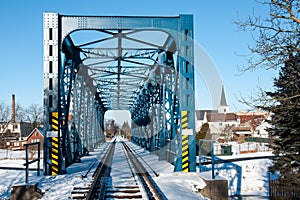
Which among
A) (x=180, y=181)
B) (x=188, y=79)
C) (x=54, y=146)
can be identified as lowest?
(x=180, y=181)

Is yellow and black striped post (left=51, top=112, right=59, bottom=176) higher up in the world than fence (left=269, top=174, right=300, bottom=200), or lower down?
higher up

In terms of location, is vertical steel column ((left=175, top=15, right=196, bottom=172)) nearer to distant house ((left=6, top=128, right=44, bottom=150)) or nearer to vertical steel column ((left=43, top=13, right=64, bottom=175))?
vertical steel column ((left=43, top=13, right=64, bottom=175))

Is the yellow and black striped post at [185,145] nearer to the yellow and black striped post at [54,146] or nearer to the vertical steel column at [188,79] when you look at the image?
the vertical steel column at [188,79]

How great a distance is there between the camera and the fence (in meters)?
12.8

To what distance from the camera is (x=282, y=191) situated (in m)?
13.2

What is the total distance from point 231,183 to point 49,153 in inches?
289

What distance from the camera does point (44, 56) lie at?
12242 millimetres

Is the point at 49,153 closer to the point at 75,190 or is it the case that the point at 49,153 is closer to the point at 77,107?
the point at 75,190

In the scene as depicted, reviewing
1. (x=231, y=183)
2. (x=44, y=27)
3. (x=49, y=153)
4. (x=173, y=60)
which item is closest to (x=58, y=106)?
(x=49, y=153)

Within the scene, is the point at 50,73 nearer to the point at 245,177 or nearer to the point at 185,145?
the point at 185,145

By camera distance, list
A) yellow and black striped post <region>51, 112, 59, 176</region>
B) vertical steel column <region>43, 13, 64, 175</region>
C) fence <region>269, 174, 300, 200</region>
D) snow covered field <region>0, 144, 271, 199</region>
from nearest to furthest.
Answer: snow covered field <region>0, 144, 271, 199</region> → yellow and black striped post <region>51, 112, 59, 176</region> → vertical steel column <region>43, 13, 64, 175</region> → fence <region>269, 174, 300, 200</region>

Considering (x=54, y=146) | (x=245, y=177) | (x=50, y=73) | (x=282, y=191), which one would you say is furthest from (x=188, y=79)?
(x=245, y=177)

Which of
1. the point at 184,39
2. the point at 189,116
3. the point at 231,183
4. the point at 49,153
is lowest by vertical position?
the point at 231,183

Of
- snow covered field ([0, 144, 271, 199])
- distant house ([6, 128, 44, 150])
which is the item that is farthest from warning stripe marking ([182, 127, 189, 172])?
distant house ([6, 128, 44, 150])
